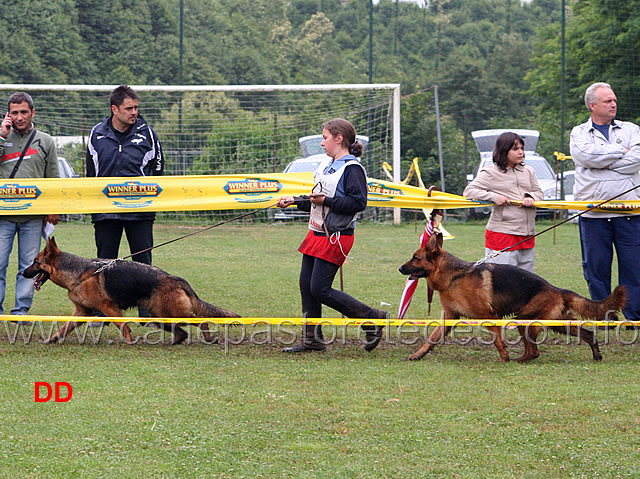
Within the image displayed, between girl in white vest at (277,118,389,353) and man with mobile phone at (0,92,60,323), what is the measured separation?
2.50m

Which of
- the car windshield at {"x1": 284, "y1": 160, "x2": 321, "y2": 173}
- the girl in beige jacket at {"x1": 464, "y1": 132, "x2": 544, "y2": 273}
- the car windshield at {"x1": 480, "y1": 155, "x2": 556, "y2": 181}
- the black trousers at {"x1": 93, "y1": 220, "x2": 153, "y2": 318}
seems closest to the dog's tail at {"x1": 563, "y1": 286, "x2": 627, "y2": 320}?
the girl in beige jacket at {"x1": 464, "y1": 132, "x2": 544, "y2": 273}

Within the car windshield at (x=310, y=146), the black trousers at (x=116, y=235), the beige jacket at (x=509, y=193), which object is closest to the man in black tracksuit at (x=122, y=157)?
the black trousers at (x=116, y=235)

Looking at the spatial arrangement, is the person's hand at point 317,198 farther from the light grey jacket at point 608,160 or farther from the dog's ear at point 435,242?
the light grey jacket at point 608,160

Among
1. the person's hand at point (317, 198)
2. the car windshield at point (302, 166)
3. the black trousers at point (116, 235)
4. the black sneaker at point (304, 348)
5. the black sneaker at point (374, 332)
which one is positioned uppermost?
the car windshield at point (302, 166)

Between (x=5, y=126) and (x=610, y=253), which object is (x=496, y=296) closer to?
(x=610, y=253)

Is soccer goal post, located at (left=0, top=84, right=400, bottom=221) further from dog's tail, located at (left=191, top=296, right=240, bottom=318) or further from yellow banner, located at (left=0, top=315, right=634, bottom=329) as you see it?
yellow banner, located at (left=0, top=315, right=634, bottom=329)

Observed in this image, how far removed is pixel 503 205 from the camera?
21.9ft

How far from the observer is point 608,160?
661 cm

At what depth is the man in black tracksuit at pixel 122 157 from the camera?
22.4ft

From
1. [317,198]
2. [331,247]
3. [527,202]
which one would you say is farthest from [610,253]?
[317,198]

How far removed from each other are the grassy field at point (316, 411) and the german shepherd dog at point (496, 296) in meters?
0.22

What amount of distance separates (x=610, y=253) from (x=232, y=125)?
14381 mm

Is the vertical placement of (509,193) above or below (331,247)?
above

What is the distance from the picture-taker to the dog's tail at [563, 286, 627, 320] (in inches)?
224
